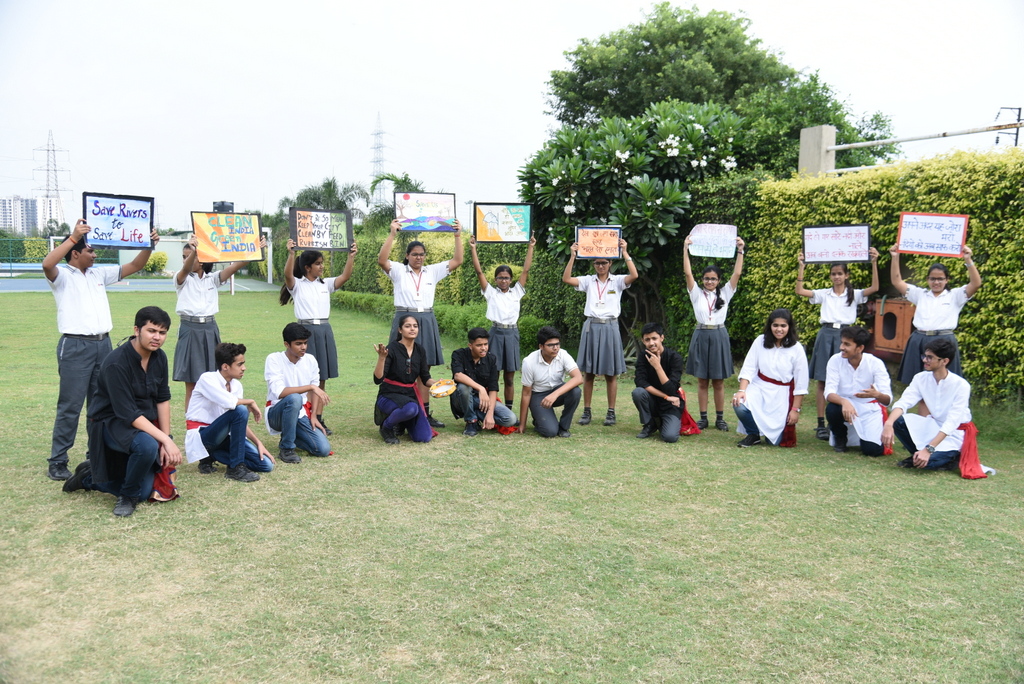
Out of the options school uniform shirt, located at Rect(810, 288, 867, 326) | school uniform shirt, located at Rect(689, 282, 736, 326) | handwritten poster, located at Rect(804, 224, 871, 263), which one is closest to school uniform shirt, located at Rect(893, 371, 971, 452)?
school uniform shirt, located at Rect(810, 288, 867, 326)

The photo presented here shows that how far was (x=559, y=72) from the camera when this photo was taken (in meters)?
25.3

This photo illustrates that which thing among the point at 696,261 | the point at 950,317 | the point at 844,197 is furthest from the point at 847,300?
the point at 696,261

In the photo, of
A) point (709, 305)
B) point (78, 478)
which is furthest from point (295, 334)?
point (709, 305)

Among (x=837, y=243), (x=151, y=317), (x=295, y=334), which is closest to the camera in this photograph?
(x=151, y=317)

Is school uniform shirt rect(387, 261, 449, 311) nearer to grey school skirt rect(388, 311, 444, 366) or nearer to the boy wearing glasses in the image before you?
grey school skirt rect(388, 311, 444, 366)

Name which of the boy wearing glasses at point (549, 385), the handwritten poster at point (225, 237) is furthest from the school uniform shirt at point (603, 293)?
the handwritten poster at point (225, 237)

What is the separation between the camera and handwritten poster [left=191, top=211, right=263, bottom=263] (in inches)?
249

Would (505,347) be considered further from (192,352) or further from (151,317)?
(151,317)

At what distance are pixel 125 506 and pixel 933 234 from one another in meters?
6.60

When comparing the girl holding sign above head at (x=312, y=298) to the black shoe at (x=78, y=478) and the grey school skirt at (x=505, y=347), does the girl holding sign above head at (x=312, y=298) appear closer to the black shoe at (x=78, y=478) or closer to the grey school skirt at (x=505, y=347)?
the grey school skirt at (x=505, y=347)

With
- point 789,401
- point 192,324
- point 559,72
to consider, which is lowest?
point 789,401

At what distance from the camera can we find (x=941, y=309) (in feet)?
21.7

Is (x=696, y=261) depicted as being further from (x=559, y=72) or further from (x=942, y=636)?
(x=559, y=72)

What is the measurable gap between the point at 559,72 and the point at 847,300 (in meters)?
19.9
